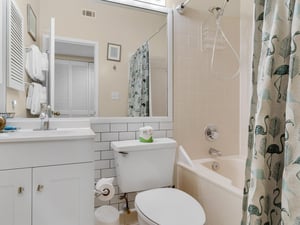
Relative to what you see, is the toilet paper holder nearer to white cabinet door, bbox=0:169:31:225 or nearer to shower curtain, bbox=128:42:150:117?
white cabinet door, bbox=0:169:31:225

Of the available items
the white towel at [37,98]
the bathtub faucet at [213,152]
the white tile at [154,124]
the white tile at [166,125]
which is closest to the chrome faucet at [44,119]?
the white towel at [37,98]

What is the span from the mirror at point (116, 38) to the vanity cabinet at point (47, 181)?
1.94ft

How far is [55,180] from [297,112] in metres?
1.08

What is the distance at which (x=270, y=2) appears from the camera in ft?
2.23

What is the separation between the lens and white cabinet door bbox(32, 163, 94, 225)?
105 cm

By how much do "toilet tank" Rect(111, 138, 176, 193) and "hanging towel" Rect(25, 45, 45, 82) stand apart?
0.74 meters

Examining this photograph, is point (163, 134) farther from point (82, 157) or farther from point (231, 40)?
point (231, 40)

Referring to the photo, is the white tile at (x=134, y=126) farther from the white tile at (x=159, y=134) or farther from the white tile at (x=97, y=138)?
the white tile at (x=97, y=138)

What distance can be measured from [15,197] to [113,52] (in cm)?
120

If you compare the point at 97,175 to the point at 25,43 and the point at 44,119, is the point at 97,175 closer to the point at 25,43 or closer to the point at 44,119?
the point at 44,119

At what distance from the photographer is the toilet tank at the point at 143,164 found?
4.94 feet

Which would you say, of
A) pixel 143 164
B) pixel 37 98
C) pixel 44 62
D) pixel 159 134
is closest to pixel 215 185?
pixel 143 164

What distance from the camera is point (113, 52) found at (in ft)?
5.61

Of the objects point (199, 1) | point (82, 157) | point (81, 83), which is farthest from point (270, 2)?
point (199, 1)
